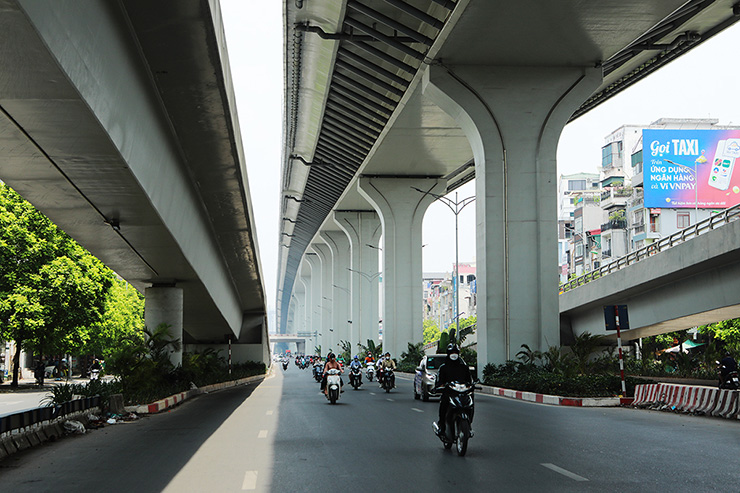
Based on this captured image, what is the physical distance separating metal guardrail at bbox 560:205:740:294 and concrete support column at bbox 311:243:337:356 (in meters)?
63.6

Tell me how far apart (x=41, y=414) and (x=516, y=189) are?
2031 centimetres

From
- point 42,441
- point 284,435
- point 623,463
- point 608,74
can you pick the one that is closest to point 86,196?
point 42,441

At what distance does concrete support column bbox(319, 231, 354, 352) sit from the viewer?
294 ft

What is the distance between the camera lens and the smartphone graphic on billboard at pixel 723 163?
192 feet

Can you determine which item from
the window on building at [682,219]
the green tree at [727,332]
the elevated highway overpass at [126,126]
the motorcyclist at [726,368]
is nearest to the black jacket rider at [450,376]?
the elevated highway overpass at [126,126]

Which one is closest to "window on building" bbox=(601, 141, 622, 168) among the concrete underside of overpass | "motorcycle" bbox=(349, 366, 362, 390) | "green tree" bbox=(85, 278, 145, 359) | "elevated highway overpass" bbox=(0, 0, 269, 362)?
"green tree" bbox=(85, 278, 145, 359)

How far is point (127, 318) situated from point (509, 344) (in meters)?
45.3

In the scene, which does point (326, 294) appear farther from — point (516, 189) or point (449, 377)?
point (449, 377)

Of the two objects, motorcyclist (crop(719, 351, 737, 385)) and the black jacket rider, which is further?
motorcyclist (crop(719, 351, 737, 385))

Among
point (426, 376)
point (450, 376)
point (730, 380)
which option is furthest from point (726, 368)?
point (450, 376)

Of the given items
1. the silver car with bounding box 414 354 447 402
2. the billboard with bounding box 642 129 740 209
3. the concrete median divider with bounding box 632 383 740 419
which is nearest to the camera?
the concrete median divider with bounding box 632 383 740 419

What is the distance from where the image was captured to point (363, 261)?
7419cm

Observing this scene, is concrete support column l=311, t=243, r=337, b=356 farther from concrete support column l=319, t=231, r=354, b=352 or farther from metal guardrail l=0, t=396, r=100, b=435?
metal guardrail l=0, t=396, r=100, b=435

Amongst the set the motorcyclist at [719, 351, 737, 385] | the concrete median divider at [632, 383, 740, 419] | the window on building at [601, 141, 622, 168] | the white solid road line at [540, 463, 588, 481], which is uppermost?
the window on building at [601, 141, 622, 168]
